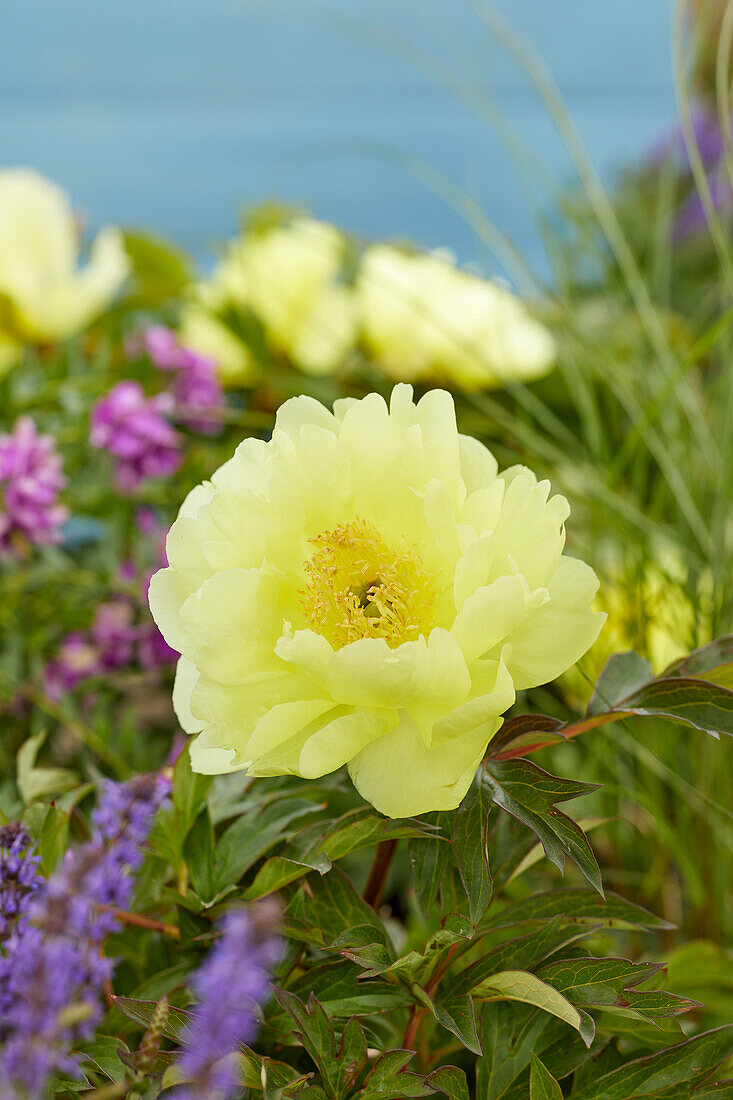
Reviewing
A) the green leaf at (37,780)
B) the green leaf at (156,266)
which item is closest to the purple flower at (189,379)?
the green leaf at (156,266)

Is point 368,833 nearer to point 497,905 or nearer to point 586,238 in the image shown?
point 497,905

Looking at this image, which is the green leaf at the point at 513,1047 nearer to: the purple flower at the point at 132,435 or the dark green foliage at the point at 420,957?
the dark green foliage at the point at 420,957

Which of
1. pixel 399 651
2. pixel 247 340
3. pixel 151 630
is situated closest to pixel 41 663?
pixel 151 630

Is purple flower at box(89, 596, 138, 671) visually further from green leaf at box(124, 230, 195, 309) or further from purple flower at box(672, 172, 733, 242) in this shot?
purple flower at box(672, 172, 733, 242)

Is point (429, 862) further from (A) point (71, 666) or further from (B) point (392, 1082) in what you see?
(A) point (71, 666)

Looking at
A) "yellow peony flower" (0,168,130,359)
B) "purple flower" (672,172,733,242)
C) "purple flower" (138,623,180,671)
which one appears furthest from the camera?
"purple flower" (672,172,733,242)

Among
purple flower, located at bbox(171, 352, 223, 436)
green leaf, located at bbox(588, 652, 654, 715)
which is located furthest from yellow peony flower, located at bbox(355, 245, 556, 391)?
green leaf, located at bbox(588, 652, 654, 715)

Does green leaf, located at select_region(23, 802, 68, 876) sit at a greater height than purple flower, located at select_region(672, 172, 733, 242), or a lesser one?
lesser
